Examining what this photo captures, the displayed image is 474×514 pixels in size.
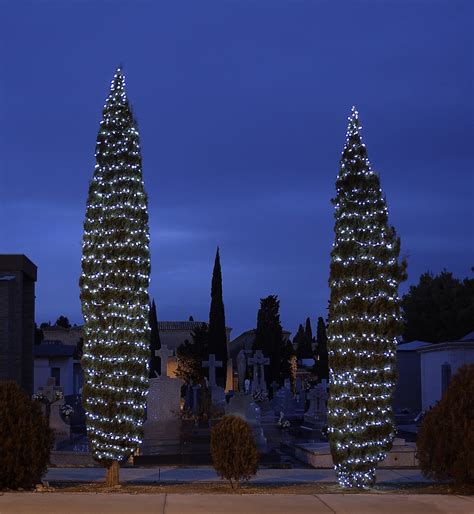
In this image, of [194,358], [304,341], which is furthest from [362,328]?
[304,341]

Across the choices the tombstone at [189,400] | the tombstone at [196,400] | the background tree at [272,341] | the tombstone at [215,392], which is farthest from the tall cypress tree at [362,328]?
the background tree at [272,341]

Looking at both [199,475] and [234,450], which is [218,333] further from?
[234,450]

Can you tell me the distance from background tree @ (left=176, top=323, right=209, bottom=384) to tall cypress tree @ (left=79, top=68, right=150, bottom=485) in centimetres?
4060

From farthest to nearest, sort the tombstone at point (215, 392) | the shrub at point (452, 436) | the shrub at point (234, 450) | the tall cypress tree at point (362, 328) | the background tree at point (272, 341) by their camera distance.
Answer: the background tree at point (272, 341) < the tombstone at point (215, 392) < the tall cypress tree at point (362, 328) < the shrub at point (234, 450) < the shrub at point (452, 436)

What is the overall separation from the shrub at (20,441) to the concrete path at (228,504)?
654 mm

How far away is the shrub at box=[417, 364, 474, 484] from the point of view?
1208 cm

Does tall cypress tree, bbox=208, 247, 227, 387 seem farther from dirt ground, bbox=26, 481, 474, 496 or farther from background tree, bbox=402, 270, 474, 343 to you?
dirt ground, bbox=26, 481, 474, 496

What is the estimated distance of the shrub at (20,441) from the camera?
468 inches

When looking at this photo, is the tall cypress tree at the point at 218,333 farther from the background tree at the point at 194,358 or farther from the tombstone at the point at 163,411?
the tombstone at the point at 163,411

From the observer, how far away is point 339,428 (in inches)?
502

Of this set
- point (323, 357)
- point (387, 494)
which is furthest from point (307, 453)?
point (323, 357)

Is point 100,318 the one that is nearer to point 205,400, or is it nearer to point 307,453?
point 307,453

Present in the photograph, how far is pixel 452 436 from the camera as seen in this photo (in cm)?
1227

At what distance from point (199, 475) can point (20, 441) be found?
458 centimetres
